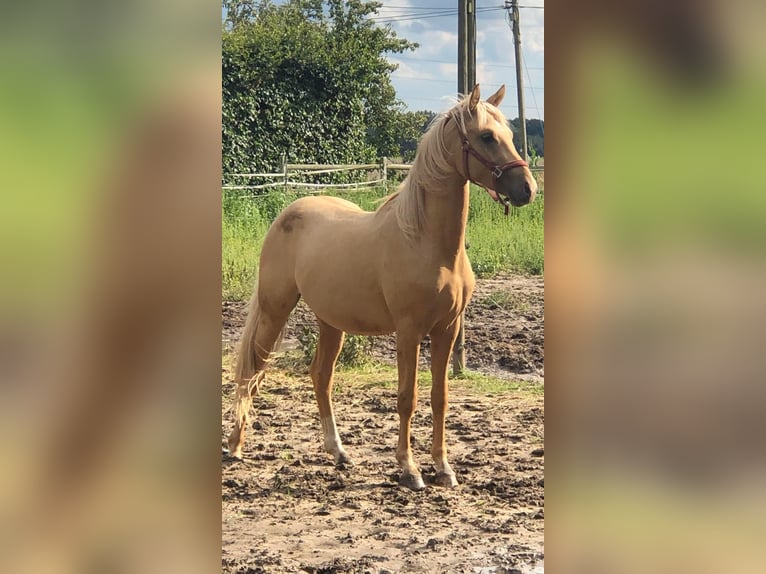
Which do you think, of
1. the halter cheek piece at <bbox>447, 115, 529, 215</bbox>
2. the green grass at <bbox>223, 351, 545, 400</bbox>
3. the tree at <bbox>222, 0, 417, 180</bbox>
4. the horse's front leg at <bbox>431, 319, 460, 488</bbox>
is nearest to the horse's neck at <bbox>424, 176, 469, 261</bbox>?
the halter cheek piece at <bbox>447, 115, 529, 215</bbox>

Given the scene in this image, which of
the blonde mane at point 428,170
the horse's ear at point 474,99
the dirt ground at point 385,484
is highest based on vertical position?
the horse's ear at point 474,99

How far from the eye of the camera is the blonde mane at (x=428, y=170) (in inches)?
125

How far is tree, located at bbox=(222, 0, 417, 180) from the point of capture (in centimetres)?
723

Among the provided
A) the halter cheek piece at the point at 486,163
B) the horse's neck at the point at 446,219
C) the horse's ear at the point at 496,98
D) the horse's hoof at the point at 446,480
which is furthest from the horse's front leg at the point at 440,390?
the horse's ear at the point at 496,98

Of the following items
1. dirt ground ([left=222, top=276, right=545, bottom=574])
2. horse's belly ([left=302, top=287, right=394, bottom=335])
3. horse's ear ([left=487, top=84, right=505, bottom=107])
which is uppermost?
horse's ear ([left=487, top=84, right=505, bottom=107])

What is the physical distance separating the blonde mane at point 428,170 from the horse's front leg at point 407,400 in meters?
0.51

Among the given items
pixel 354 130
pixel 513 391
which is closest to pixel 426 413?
pixel 513 391

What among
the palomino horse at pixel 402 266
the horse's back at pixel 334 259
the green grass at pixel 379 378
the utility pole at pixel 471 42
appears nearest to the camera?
the palomino horse at pixel 402 266

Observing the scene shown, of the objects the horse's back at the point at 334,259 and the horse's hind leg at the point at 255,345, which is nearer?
the horse's back at the point at 334,259

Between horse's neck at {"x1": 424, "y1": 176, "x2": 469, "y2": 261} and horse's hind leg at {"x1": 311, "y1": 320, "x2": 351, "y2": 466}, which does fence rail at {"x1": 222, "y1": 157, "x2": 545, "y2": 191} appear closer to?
horse's hind leg at {"x1": 311, "y1": 320, "x2": 351, "y2": 466}

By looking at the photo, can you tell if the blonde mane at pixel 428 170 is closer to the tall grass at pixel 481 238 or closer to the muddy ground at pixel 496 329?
the muddy ground at pixel 496 329

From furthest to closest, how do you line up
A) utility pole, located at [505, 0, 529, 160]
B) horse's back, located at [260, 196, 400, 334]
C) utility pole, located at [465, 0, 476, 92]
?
utility pole, located at [505, 0, 529, 160]
utility pole, located at [465, 0, 476, 92]
horse's back, located at [260, 196, 400, 334]
